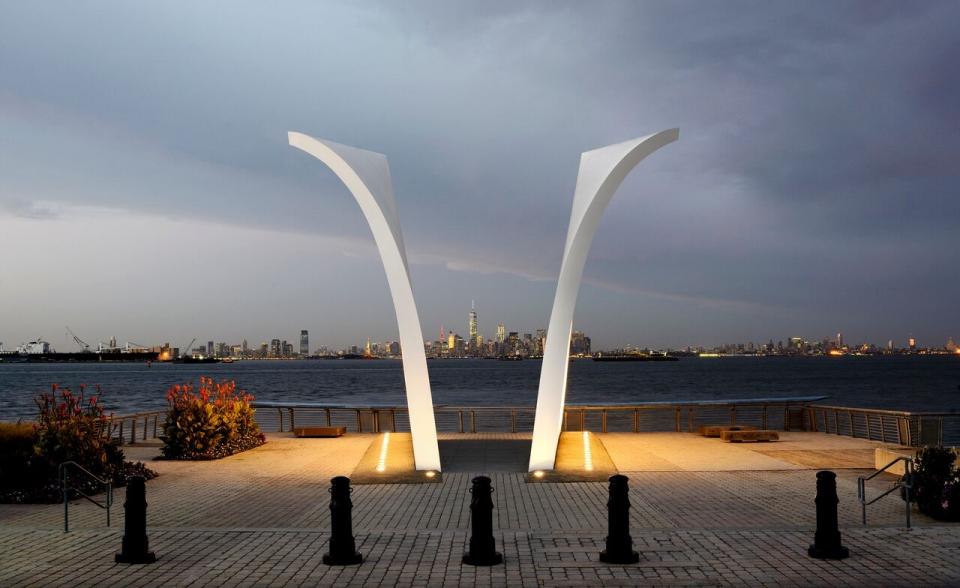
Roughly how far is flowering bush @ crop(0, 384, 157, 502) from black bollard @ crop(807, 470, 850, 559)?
34.4 ft

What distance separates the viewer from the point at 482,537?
854 centimetres

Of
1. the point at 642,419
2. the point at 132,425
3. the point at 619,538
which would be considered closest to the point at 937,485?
the point at 619,538

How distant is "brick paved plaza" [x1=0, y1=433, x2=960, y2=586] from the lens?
8.05m

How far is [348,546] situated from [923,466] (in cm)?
810

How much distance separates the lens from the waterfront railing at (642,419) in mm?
Result: 19891

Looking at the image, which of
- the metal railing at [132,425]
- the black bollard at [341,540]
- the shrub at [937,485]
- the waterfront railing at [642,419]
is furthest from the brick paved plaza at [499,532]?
the waterfront railing at [642,419]

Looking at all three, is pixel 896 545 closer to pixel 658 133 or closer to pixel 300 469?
pixel 658 133

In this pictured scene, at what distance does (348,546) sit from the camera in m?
8.60

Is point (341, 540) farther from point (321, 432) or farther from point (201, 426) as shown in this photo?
point (321, 432)

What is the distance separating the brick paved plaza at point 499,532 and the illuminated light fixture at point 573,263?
913 mm

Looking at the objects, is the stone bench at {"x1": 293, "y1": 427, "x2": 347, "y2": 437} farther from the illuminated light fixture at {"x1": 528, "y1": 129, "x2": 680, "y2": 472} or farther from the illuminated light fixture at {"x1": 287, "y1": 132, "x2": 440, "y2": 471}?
the illuminated light fixture at {"x1": 528, "y1": 129, "x2": 680, "y2": 472}

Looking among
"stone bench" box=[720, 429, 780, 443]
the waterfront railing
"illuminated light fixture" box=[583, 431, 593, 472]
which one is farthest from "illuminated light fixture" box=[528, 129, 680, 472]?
"stone bench" box=[720, 429, 780, 443]

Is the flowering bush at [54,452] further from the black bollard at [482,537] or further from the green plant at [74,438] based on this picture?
the black bollard at [482,537]

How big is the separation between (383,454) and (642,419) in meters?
36.5
